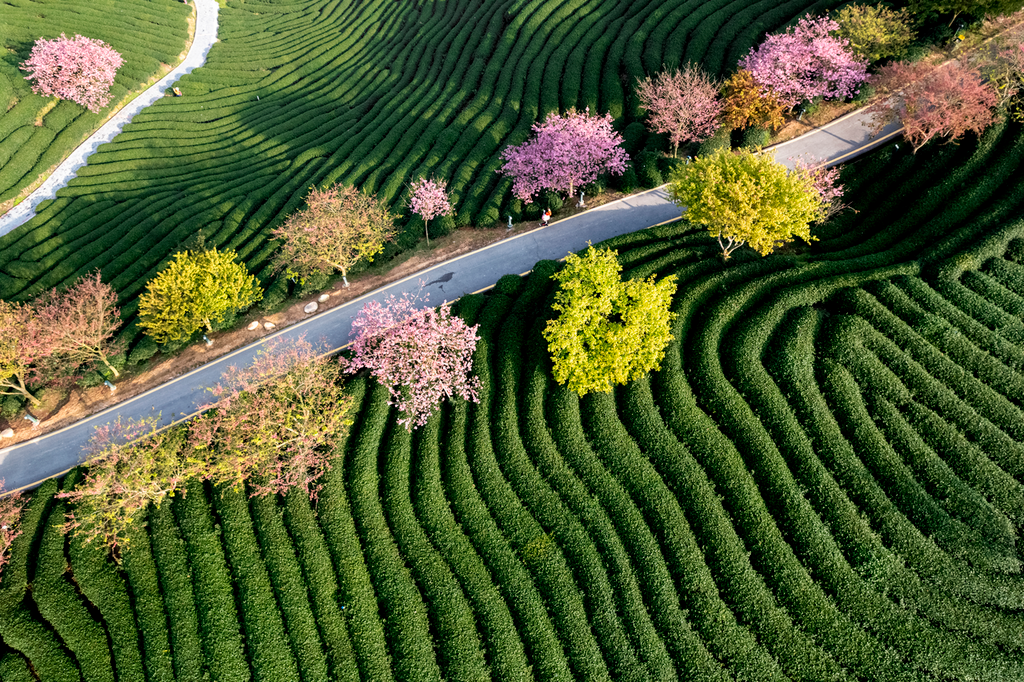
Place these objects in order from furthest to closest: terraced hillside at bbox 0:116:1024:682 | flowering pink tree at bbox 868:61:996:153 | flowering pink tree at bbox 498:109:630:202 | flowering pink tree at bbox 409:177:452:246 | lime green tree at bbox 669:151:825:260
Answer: flowering pink tree at bbox 409:177:452:246, flowering pink tree at bbox 498:109:630:202, flowering pink tree at bbox 868:61:996:153, lime green tree at bbox 669:151:825:260, terraced hillside at bbox 0:116:1024:682

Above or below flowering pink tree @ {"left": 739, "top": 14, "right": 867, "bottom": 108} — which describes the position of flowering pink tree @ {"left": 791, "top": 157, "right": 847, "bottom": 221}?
below

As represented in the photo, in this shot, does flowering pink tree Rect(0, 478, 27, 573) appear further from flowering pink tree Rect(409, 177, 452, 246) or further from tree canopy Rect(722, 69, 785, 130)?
tree canopy Rect(722, 69, 785, 130)

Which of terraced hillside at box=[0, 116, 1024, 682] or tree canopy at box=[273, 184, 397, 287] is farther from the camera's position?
tree canopy at box=[273, 184, 397, 287]

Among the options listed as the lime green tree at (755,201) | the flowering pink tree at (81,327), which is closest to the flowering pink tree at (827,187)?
the lime green tree at (755,201)

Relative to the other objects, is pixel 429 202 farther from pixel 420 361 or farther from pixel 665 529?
pixel 665 529

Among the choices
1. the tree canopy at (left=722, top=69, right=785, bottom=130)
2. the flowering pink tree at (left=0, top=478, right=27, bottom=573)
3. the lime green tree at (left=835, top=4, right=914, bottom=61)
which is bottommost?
the flowering pink tree at (left=0, top=478, right=27, bottom=573)

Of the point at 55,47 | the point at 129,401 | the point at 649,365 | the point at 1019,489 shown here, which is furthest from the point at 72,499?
the point at 55,47

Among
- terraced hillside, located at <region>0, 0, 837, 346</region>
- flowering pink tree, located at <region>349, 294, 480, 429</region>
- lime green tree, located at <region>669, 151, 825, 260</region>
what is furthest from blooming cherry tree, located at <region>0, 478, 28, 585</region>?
lime green tree, located at <region>669, 151, 825, 260</region>

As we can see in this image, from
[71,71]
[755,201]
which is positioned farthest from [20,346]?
[71,71]
